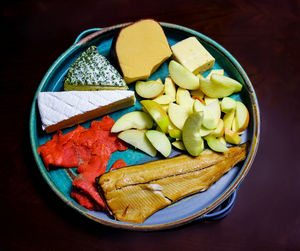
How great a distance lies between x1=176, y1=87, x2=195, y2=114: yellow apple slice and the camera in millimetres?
1433

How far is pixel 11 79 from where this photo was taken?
165 cm

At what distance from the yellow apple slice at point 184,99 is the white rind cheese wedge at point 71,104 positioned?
255 millimetres

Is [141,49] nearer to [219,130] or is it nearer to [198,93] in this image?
[198,93]

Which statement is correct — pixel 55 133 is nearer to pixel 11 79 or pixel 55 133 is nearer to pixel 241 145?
pixel 11 79

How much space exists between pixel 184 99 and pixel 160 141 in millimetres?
274

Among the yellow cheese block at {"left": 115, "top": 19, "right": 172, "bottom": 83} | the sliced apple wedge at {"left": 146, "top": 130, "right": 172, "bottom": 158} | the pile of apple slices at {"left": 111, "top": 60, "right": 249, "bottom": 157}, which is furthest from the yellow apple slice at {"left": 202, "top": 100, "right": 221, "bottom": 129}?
the yellow cheese block at {"left": 115, "top": 19, "right": 172, "bottom": 83}

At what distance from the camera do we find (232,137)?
138cm

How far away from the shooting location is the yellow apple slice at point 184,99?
1.43m

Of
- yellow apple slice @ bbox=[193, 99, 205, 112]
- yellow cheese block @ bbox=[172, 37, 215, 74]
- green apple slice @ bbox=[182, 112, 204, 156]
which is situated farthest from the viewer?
yellow cheese block @ bbox=[172, 37, 215, 74]

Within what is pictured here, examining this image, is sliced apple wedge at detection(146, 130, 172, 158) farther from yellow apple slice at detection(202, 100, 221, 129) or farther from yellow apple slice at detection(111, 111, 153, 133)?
yellow apple slice at detection(202, 100, 221, 129)

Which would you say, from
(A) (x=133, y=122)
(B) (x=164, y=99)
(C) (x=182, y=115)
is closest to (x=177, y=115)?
(C) (x=182, y=115)

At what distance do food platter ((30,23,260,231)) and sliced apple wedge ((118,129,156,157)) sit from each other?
49mm

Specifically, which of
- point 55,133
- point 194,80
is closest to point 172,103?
point 194,80

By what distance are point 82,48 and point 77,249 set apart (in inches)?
44.1
